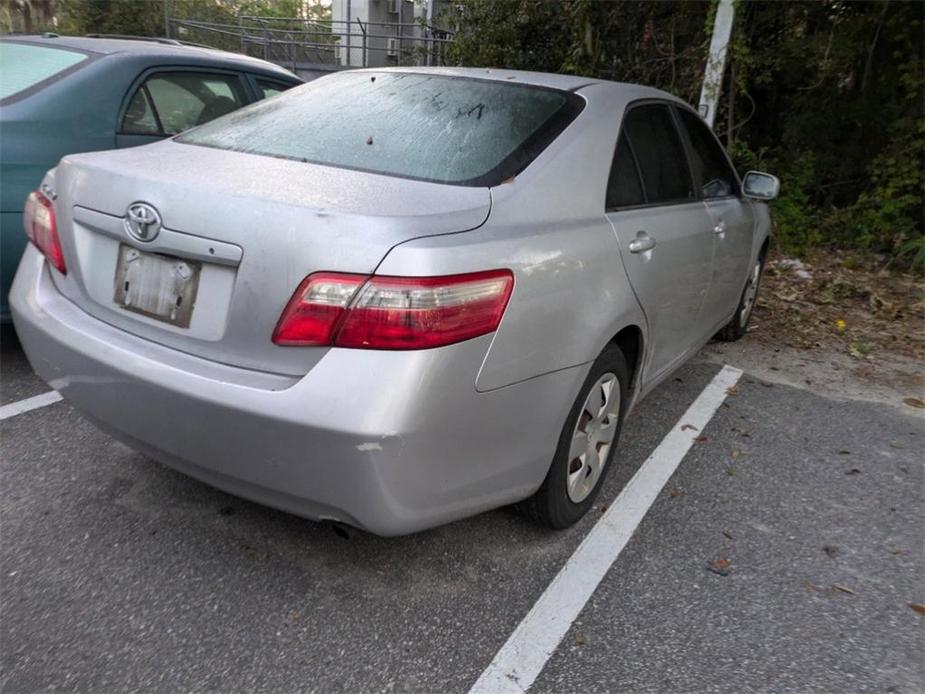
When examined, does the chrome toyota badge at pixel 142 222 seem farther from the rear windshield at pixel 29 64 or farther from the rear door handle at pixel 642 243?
the rear windshield at pixel 29 64

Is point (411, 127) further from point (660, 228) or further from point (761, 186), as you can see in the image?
point (761, 186)

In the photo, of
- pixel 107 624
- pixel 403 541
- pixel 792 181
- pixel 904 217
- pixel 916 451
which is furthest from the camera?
pixel 792 181

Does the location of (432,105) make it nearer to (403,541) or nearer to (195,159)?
(195,159)

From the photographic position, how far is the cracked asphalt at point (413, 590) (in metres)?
2.04

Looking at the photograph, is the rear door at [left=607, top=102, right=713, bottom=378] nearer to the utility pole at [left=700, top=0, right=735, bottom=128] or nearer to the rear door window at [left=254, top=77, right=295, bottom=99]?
the rear door window at [left=254, top=77, right=295, bottom=99]

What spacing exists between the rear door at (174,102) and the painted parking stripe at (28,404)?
4.66 feet

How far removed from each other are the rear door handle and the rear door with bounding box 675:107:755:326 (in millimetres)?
893

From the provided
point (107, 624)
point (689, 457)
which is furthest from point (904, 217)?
point (107, 624)

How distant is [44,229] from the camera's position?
8.08 ft

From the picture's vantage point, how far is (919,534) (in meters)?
2.96

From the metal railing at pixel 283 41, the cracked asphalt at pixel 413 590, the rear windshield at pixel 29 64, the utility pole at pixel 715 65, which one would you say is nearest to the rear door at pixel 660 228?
the cracked asphalt at pixel 413 590

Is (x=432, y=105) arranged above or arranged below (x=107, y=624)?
above

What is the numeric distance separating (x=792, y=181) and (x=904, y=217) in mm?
1326

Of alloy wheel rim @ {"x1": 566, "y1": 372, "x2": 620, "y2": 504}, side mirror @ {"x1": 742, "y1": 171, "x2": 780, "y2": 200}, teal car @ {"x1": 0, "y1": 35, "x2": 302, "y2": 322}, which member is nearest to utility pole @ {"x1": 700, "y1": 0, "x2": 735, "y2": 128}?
side mirror @ {"x1": 742, "y1": 171, "x2": 780, "y2": 200}
